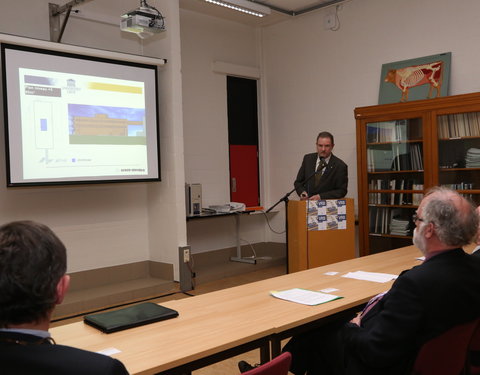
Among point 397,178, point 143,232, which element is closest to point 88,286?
point 143,232

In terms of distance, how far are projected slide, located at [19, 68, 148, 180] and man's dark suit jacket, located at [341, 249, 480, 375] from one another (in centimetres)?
356

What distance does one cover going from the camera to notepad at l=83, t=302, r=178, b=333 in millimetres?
1835

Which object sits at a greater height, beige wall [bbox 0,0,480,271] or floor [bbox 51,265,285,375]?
beige wall [bbox 0,0,480,271]

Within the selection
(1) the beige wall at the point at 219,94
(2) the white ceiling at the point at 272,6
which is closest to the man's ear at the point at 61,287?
(1) the beige wall at the point at 219,94

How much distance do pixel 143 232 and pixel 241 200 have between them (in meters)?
1.65

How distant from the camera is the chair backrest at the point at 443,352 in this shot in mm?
1589

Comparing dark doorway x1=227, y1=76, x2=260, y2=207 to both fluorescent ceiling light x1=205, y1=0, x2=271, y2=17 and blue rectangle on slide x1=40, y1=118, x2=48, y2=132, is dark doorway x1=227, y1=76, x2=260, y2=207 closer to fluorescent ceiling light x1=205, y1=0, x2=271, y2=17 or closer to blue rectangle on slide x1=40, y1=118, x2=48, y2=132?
fluorescent ceiling light x1=205, y1=0, x2=271, y2=17

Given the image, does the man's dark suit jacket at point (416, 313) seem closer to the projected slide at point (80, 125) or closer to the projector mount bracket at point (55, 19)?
the projected slide at point (80, 125)

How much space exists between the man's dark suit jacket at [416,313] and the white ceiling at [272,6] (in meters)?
5.06

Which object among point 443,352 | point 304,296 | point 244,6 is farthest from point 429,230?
point 244,6

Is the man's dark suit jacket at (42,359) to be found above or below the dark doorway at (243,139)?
below

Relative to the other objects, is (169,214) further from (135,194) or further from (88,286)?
(88,286)

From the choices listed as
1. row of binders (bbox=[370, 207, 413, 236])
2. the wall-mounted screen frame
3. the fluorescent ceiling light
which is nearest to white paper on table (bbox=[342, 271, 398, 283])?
row of binders (bbox=[370, 207, 413, 236])

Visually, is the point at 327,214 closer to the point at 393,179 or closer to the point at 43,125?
the point at 393,179
